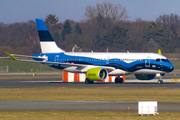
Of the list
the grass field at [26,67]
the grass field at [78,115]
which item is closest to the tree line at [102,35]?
the grass field at [26,67]

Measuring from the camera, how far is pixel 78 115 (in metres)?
20.0

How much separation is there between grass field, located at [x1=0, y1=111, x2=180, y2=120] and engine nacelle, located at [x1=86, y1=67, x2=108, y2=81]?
26.8 metres

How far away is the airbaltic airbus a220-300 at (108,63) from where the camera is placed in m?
48.7

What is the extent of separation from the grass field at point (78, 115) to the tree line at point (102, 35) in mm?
103682

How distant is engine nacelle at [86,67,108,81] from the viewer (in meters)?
47.9

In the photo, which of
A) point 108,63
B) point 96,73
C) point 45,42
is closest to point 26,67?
point 45,42

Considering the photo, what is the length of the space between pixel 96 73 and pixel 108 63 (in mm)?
3336

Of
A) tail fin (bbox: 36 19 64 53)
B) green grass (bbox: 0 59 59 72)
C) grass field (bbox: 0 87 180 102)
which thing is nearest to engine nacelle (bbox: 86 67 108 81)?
tail fin (bbox: 36 19 64 53)

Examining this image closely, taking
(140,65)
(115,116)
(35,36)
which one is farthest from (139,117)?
(35,36)

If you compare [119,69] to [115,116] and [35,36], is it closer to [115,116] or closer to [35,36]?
[115,116]

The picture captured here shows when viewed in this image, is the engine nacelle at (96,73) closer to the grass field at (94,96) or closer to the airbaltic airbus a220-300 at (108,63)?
the airbaltic airbus a220-300 at (108,63)

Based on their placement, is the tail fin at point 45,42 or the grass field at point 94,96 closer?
the grass field at point 94,96

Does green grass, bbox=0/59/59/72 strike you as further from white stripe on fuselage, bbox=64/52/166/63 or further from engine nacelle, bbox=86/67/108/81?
engine nacelle, bbox=86/67/108/81

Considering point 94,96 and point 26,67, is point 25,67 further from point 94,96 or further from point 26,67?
point 94,96
